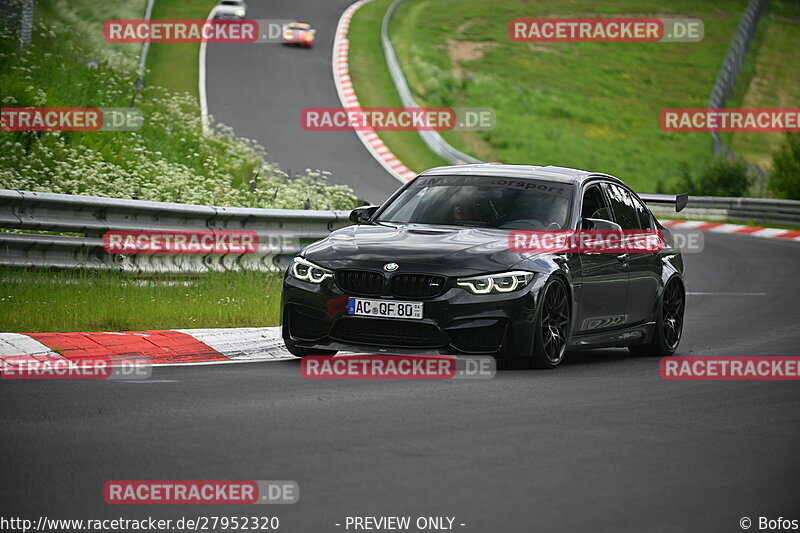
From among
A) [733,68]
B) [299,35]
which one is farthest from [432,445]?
[733,68]

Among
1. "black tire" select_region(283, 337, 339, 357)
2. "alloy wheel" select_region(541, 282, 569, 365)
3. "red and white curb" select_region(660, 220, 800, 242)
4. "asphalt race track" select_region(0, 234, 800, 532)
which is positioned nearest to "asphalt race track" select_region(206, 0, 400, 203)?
"red and white curb" select_region(660, 220, 800, 242)

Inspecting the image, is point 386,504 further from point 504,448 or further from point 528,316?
point 528,316

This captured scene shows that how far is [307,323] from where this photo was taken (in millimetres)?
10219

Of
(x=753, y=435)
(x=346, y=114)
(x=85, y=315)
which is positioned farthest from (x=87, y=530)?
(x=346, y=114)

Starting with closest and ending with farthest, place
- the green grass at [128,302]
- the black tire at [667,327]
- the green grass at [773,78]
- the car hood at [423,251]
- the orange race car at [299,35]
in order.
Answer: the car hood at [423,251] < the green grass at [128,302] < the black tire at [667,327] < the orange race car at [299,35] < the green grass at [773,78]

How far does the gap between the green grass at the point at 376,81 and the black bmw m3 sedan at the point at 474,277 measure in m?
25.8

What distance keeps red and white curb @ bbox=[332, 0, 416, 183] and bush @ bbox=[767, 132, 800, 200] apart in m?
10.8

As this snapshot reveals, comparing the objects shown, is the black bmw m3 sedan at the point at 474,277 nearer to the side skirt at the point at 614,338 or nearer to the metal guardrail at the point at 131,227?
the side skirt at the point at 614,338

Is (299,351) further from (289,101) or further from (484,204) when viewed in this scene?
(289,101)

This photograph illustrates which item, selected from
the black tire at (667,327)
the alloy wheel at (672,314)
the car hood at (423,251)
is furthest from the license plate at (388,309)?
the alloy wheel at (672,314)

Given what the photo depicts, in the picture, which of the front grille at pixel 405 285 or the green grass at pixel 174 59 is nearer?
the front grille at pixel 405 285

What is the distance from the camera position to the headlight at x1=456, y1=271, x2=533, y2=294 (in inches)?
387

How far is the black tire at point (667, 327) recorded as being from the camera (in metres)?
12.3

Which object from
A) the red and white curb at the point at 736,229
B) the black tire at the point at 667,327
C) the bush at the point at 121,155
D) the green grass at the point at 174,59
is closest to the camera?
the black tire at the point at 667,327
